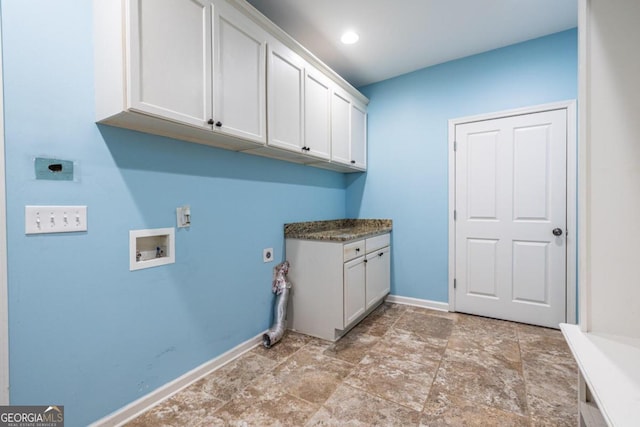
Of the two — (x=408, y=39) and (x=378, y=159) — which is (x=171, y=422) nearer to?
(x=378, y=159)

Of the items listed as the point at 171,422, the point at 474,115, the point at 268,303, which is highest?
the point at 474,115

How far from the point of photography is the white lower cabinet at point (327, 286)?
2.29 meters

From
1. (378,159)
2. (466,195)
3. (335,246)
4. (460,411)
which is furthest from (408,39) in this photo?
(460,411)

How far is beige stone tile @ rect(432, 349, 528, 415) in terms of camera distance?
1.58 metres

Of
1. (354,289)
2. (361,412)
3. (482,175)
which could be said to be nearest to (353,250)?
(354,289)

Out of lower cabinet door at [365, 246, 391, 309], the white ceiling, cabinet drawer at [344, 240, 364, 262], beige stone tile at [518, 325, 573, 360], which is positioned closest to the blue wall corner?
the white ceiling

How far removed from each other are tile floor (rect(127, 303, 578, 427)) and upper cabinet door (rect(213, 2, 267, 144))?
1588 millimetres

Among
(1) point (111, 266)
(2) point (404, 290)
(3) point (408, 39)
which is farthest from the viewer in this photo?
(2) point (404, 290)

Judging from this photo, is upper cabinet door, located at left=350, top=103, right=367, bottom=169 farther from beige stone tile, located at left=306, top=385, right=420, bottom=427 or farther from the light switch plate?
the light switch plate

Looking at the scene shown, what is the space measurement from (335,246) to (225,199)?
3.11 ft

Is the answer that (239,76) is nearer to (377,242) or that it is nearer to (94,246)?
(94,246)

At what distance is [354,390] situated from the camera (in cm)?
168

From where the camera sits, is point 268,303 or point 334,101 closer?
point 268,303

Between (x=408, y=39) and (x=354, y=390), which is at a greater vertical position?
(x=408, y=39)
